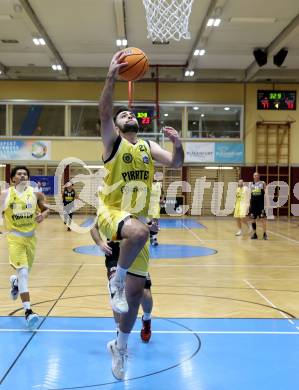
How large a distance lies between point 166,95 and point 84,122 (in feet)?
14.5

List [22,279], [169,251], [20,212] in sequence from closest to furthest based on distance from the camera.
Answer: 1. [22,279]
2. [20,212]
3. [169,251]

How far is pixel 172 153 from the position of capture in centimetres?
411

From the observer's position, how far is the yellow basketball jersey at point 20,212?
6020 mm

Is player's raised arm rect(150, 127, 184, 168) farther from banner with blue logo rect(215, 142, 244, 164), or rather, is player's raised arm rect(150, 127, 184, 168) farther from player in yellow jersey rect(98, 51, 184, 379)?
banner with blue logo rect(215, 142, 244, 164)

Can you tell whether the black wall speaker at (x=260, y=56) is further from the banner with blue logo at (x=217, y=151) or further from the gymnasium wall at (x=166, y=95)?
the banner with blue logo at (x=217, y=151)

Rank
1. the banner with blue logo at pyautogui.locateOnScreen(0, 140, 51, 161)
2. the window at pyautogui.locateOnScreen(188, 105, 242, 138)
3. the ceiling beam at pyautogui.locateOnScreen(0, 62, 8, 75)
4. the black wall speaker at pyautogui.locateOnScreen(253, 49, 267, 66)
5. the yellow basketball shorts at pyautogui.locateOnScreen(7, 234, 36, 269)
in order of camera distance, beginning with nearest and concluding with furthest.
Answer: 1. the yellow basketball shorts at pyautogui.locateOnScreen(7, 234, 36, 269)
2. the black wall speaker at pyautogui.locateOnScreen(253, 49, 267, 66)
3. the ceiling beam at pyautogui.locateOnScreen(0, 62, 8, 75)
4. the banner with blue logo at pyautogui.locateOnScreen(0, 140, 51, 161)
5. the window at pyautogui.locateOnScreen(188, 105, 242, 138)

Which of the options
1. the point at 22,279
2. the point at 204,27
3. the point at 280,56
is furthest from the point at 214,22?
the point at 22,279

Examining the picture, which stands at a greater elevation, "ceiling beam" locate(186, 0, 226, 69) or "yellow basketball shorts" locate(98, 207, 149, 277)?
"ceiling beam" locate(186, 0, 226, 69)

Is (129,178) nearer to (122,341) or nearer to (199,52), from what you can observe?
(122,341)

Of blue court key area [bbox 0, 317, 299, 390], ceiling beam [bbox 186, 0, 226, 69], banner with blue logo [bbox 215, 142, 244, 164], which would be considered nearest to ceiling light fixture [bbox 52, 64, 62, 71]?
ceiling beam [bbox 186, 0, 226, 69]

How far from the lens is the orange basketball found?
4004mm

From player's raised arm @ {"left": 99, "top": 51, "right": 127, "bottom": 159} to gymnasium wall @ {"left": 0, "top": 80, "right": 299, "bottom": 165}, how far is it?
21570 millimetres

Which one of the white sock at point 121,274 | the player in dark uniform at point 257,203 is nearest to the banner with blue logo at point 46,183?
the player in dark uniform at point 257,203

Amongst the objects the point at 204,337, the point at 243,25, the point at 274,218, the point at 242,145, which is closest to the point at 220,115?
the point at 242,145
